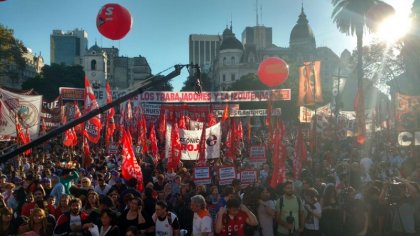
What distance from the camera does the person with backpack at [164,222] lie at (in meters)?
6.84

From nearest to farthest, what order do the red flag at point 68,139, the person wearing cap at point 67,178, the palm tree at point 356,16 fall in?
the person wearing cap at point 67,178
the red flag at point 68,139
the palm tree at point 356,16

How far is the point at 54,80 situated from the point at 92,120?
59.2 metres

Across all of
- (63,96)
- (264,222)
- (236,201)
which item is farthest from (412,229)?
(63,96)

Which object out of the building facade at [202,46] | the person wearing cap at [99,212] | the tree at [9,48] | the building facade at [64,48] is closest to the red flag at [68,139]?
the person wearing cap at [99,212]

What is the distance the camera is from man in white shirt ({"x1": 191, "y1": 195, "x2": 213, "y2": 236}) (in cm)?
691

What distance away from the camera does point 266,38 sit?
119 meters

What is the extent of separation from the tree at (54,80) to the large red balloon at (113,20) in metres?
62.3

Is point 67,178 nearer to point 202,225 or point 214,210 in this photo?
point 214,210

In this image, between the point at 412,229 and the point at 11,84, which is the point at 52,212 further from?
the point at 11,84

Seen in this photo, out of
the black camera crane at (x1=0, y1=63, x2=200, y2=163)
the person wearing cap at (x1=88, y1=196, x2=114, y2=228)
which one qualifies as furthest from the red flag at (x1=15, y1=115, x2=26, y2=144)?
the black camera crane at (x1=0, y1=63, x2=200, y2=163)

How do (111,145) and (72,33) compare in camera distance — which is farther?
(72,33)

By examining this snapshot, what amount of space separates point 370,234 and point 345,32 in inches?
785

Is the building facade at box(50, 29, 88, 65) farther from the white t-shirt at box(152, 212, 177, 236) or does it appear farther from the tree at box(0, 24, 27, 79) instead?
the white t-shirt at box(152, 212, 177, 236)

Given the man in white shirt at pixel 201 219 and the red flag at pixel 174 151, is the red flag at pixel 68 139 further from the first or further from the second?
the man in white shirt at pixel 201 219
